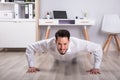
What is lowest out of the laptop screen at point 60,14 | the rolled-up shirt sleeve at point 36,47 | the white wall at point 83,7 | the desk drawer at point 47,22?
the rolled-up shirt sleeve at point 36,47

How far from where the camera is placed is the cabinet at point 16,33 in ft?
14.9

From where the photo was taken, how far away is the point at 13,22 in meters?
4.56

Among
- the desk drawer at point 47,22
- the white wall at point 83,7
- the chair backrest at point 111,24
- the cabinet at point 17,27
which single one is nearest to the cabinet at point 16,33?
the cabinet at point 17,27

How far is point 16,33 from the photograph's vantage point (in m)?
4.61

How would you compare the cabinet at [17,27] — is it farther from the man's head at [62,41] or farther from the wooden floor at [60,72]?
the man's head at [62,41]

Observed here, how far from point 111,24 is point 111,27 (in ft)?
0.31

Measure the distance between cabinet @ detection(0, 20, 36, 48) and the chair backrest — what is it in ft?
4.95

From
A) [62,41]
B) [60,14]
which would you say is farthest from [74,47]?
[60,14]

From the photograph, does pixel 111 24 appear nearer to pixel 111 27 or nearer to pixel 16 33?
pixel 111 27

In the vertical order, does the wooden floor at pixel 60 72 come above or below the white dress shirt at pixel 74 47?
below

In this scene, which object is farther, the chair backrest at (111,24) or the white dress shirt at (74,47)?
the chair backrest at (111,24)

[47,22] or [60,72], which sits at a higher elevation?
[47,22]

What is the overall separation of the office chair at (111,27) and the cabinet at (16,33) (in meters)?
1.51

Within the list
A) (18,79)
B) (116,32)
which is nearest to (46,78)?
(18,79)
